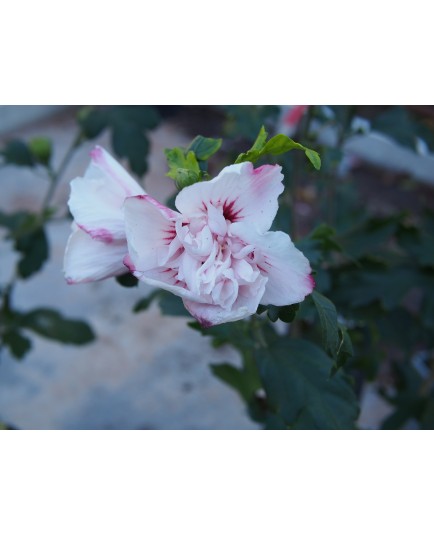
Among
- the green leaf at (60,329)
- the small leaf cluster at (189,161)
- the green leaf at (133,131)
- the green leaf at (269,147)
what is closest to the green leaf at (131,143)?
the green leaf at (133,131)

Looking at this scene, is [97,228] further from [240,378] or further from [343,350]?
[240,378]

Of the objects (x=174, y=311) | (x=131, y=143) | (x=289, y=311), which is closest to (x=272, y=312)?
(x=289, y=311)

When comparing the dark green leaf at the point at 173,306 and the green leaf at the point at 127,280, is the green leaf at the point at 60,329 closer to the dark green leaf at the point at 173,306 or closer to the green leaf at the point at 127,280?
the dark green leaf at the point at 173,306

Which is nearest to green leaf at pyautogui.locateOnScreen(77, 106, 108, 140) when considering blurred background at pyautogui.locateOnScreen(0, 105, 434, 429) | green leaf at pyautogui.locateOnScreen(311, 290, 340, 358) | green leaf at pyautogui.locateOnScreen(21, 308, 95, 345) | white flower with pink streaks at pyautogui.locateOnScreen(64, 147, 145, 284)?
blurred background at pyautogui.locateOnScreen(0, 105, 434, 429)

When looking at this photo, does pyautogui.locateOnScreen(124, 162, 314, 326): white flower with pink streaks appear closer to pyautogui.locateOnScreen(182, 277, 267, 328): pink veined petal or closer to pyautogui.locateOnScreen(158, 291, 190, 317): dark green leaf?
pyautogui.locateOnScreen(182, 277, 267, 328): pink veined petal

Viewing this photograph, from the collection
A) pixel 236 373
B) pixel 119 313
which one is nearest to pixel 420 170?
pixel 119 313

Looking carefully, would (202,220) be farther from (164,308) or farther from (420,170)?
(420,170)
